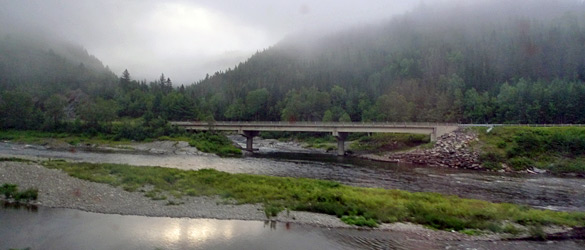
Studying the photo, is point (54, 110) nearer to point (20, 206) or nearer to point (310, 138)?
point (310, 138)

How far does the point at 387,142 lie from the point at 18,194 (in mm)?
80947

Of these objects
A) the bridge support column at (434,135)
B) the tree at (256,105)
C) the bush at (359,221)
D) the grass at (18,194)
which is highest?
the tree at (256,105)

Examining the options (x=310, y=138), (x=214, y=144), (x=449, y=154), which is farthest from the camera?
(x=310, y=138)

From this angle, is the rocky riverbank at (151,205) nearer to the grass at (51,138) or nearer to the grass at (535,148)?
the grass at (535,148)

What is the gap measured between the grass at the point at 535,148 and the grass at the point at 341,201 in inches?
1652

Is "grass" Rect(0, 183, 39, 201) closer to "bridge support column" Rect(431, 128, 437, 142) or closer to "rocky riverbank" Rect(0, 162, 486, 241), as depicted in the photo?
"rocky riverbank" Rect(0, 162, 486, 241)

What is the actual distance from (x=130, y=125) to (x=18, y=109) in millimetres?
32116

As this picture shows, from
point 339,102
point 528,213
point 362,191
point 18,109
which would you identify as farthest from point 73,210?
point 339,102

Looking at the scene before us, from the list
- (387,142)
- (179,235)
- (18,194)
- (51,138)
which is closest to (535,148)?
(387,142)

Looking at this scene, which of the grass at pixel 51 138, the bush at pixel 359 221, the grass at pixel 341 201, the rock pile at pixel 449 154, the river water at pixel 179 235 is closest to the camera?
the river water at pixel 179 235

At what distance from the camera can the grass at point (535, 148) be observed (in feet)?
210

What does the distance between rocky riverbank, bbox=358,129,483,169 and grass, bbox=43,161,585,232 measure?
3954 cm

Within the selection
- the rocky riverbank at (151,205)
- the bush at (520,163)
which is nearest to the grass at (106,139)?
the bush at (520,163)

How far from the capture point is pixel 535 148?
6912 cm
